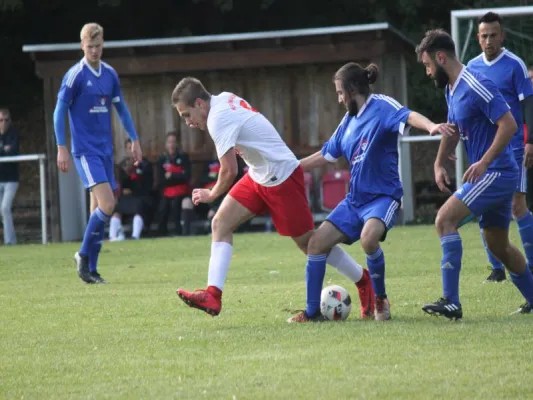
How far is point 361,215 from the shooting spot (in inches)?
349

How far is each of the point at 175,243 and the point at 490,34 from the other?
9.67 meters

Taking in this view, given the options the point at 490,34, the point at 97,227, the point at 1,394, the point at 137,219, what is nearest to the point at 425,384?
the point at 1,394

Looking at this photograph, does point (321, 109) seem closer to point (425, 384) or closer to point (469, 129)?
point (469, 129)

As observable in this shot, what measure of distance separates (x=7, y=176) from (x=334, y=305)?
45.8 ft

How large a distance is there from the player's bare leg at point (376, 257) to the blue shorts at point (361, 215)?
71mm

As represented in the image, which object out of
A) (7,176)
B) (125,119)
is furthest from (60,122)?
(7,176)

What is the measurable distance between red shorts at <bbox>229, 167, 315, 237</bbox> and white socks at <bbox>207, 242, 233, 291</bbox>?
34 centimetres

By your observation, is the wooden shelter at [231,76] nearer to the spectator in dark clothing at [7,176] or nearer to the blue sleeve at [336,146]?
the spectator in dark clothing at [7,176]

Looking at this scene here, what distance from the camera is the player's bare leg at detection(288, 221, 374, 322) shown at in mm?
8891

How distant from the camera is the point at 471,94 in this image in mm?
8328

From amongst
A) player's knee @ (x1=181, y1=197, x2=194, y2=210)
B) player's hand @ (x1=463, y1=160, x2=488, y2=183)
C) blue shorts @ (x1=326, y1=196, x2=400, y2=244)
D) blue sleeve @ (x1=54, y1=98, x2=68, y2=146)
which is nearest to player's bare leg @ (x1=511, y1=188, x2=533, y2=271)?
blue shorts @ (x1=326, y1=196, x2=400, y2=244)

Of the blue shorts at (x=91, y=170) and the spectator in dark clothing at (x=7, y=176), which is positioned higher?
the blue shorts at (x=91, y=170)

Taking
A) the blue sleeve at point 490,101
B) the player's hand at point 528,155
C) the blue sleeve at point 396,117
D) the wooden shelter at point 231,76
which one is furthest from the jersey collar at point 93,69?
the wooden shelter at point 231,76

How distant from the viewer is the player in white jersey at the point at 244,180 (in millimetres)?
8805
